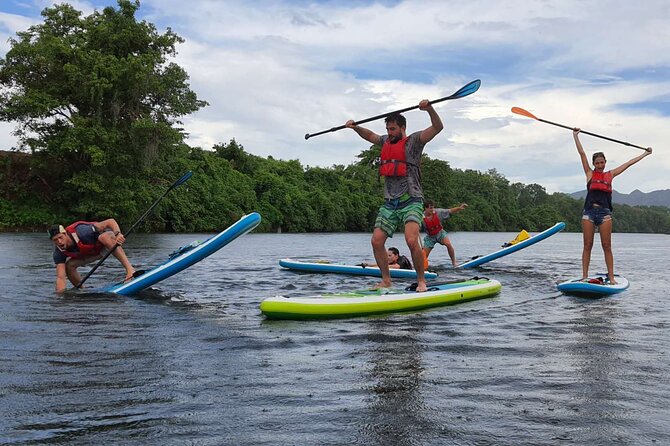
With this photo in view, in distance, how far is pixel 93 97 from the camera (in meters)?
33.8

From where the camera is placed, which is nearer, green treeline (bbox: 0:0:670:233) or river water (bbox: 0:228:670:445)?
river water (bbox: 0:228:670:445)

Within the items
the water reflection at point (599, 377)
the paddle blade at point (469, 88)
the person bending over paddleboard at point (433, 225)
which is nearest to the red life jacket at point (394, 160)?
the paddle blade at point (469, 88)

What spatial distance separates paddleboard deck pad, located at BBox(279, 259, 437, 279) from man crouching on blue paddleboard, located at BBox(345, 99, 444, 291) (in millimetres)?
3602

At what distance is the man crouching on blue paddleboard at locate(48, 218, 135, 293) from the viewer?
8523 mm

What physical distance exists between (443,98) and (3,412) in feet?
19.4

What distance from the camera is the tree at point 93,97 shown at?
33.7 m

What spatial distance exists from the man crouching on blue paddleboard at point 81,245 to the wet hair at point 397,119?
4084mm

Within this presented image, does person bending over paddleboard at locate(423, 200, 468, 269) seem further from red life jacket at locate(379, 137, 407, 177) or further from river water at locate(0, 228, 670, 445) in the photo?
river water at locate(0, 228, 670, 445)

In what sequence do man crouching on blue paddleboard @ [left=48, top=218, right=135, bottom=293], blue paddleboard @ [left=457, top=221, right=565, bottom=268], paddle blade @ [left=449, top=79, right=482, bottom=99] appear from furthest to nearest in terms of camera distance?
blue paddleboard @ [left=457, top=221, right=565, bottom=268]
man crouching on blue paddleboard @ [left=48, top=218, right=135, bottom=293]
paddle blade @ [left=449, top=79, right=482, bottom=99]

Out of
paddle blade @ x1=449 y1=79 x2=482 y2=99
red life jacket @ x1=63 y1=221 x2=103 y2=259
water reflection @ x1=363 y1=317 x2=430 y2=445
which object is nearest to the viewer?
water reflection @ x1=363 y1=317 x2=430 y2=445

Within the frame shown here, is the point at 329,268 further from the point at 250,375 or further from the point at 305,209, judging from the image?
the point at 305,209

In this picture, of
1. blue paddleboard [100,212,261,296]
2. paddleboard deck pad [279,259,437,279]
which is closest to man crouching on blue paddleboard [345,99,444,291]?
blue paddleboard [100,212,261,296]

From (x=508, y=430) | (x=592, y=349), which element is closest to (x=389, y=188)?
(x=592, y=349)

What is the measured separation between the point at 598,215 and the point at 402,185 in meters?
3.83
